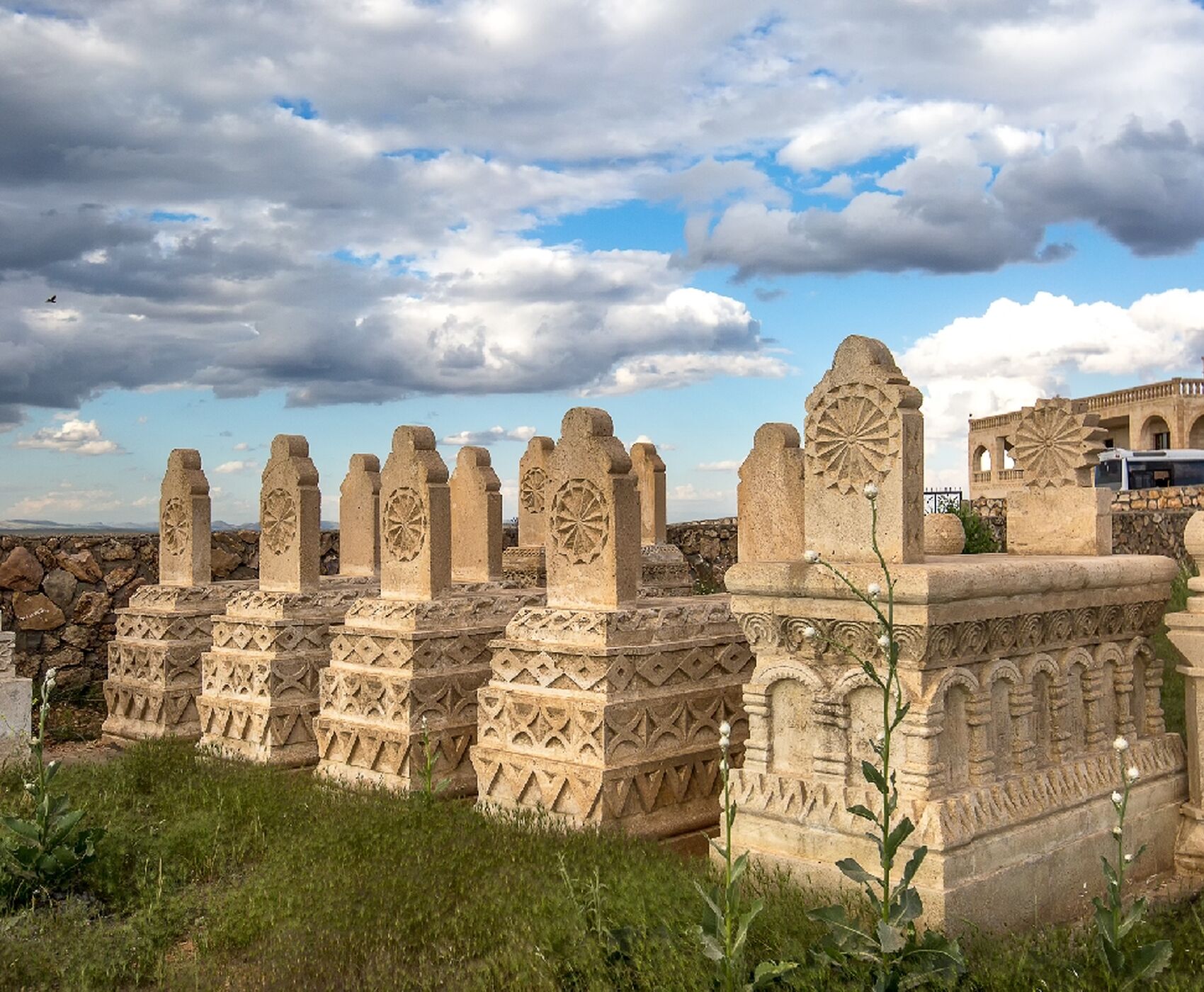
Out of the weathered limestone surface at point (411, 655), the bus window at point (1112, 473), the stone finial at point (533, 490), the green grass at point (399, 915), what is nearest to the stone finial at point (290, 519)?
the weathered limestone surface at point (411, 655)

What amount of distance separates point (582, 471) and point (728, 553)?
10.7 m

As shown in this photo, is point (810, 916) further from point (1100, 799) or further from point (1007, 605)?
point (1100, 799)

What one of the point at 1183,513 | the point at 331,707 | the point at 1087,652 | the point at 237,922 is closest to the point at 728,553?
the point at 1183,513

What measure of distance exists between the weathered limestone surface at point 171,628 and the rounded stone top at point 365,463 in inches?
50.4

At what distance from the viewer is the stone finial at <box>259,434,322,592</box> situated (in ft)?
27.5

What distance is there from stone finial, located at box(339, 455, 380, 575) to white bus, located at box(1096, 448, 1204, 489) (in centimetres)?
1981

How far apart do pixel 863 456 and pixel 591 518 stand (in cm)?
190

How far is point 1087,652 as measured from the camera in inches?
218

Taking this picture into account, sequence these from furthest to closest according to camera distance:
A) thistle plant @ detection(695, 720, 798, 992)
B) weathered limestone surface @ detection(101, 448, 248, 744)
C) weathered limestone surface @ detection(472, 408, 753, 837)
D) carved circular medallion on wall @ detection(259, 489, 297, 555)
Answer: weathered limestone surface @ detection(101, 448, 248, 744) < carved circular medallion on wall @ detection(259, 489, 297, 555) < weathered limestone surface @ detection(472, 408, 753, 837) < thistle plant @ detection(695, 720, 798, 992)

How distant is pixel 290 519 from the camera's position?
842cm

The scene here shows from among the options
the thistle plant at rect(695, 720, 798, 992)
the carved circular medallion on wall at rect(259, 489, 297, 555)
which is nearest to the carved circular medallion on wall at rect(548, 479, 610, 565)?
the thistle plant at rect(695, 720, 798, 992)

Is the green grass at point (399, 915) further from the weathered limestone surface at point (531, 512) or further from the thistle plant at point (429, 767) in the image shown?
the weathered limestone surface at point (531, 512)

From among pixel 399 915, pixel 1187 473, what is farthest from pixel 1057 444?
pixel 1187 473

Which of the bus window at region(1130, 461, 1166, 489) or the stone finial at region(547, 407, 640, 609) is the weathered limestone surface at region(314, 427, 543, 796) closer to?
the stone finial at region(547, 407, 640, 609)
